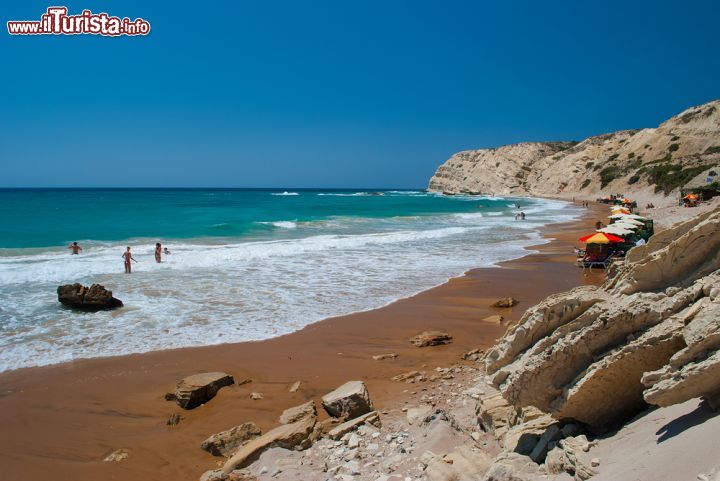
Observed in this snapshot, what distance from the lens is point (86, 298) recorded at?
1245 cm

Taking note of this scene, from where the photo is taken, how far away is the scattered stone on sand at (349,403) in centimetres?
644

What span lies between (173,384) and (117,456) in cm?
209

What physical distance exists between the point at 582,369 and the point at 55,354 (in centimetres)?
950

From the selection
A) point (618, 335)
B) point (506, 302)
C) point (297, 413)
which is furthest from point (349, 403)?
point (506, 302)

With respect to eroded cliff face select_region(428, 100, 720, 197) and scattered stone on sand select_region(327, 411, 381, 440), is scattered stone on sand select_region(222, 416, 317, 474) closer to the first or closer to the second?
scattered stone on sand select_region(327, 411, 381, 440)

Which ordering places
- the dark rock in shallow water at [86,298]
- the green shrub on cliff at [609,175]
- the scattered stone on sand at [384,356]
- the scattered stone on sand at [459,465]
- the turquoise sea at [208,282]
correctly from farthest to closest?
1. the green shrub on cliff at [609,175]
2. the dark rock in shallow water at [86,298]
3. the turquoise sea at [208,282]
4. the scattered stone on sand at [384,356]
5. the scattered stone on sand at [459,465]

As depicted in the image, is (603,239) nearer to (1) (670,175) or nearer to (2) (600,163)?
(1) (670,175)

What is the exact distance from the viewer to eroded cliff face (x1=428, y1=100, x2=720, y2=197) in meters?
67.0

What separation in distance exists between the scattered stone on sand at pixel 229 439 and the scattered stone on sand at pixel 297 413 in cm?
39

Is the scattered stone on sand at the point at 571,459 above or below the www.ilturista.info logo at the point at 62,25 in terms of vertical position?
below

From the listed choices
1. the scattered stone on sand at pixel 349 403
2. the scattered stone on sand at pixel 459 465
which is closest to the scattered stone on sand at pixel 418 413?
the scattered stone on sand at pixel 349 403

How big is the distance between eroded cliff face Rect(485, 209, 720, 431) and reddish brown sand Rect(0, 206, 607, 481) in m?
2.88

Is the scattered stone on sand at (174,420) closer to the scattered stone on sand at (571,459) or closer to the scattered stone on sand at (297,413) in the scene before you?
the scattered stone on sand at (297,413)

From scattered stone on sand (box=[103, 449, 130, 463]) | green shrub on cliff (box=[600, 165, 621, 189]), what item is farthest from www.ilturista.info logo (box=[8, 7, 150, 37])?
green shrub on cliff (box=[600, 165, 621, 189])
